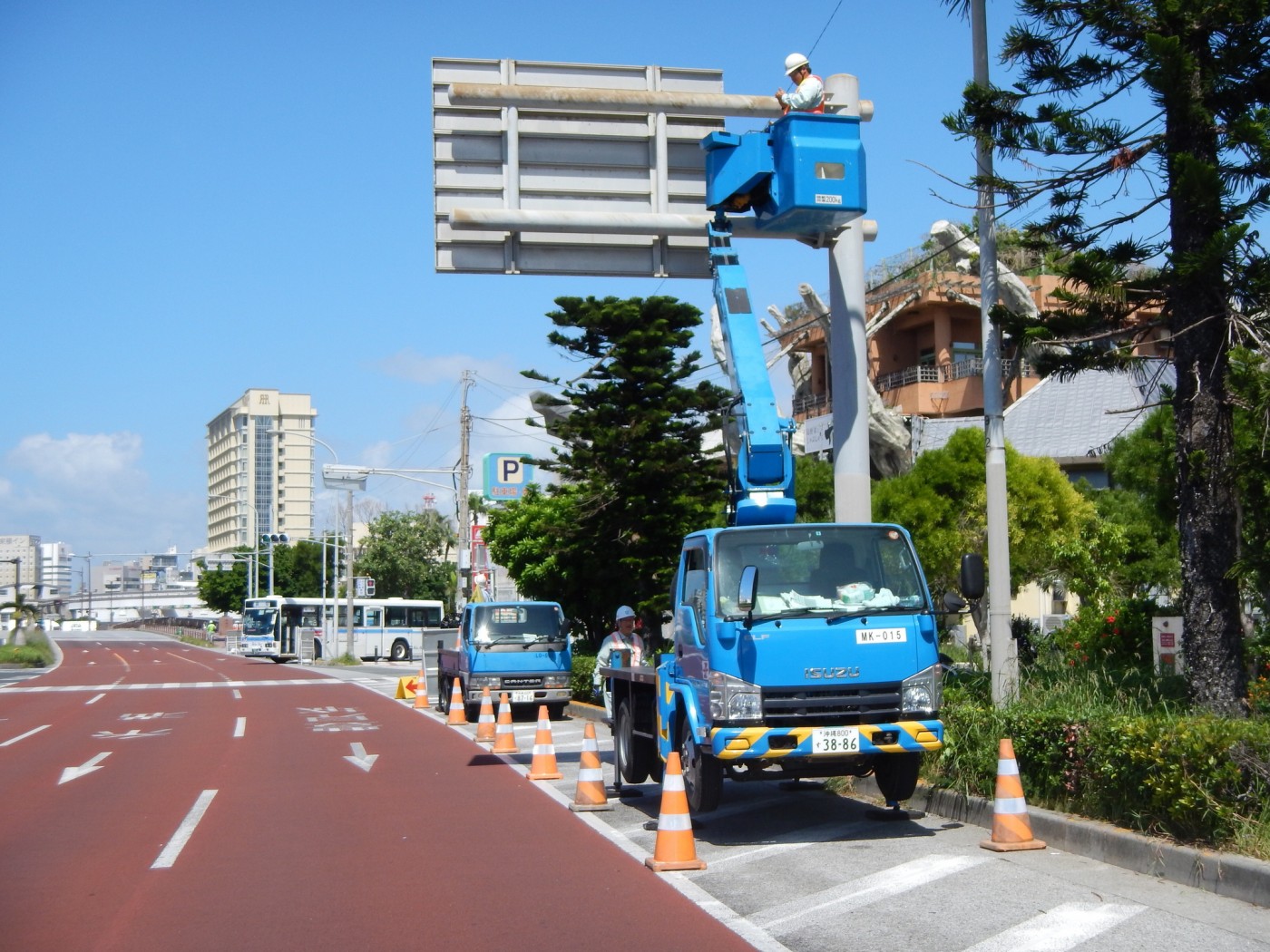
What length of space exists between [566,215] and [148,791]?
7.74 meters

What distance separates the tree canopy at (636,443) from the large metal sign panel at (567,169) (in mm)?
9093

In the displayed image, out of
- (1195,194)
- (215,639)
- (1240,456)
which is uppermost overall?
(1195,194)

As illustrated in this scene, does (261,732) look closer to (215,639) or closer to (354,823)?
(354,823)

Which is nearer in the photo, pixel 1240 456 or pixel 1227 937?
pixel 1227 937

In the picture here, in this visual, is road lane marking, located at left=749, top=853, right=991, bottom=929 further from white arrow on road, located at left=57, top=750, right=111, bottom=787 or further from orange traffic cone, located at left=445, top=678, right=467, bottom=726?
orange traffic cone, located at left=445, top=678, right=467, bottom=726

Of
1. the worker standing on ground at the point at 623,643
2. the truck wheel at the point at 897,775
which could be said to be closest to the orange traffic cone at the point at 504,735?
the worker standing on ground at the point at 623,643

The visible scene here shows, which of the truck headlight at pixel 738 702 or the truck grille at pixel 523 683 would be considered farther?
the truck grille at pixel 523 683

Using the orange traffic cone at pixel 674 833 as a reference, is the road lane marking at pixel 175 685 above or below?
below

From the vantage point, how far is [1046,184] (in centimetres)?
1062

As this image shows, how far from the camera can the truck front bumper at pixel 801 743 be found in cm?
925

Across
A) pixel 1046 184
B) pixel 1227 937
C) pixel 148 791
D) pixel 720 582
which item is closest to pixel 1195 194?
pixel 1046 184

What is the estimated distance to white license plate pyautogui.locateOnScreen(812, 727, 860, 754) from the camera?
9.31 metres

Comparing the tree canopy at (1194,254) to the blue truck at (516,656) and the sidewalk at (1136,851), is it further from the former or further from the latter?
the blue truck at (516,656)

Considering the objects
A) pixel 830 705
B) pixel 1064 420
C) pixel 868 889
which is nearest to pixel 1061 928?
pixel 868 889
